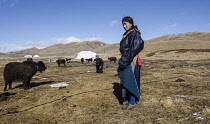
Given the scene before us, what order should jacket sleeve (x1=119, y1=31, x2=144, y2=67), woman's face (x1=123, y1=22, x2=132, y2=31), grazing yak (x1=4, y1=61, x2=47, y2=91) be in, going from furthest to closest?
grazing yak (x1=4, y1=61, x2=47, y2=91) < woman's face (x1=123, y1=22, x2=132, y2=31) < jacket sleeve (x1=119, y1=31, x2=144, y2=67)

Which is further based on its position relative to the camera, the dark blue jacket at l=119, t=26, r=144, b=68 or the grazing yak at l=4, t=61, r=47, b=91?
the grazing yak at l=4, t=61, r=47, b=91

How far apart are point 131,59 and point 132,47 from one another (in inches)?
13.2

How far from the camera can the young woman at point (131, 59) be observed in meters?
4.39

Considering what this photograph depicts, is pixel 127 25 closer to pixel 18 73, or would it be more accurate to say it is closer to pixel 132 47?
pixel 132 47

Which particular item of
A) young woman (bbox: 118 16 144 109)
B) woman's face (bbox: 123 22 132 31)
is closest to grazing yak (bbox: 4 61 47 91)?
young woman (bbox: 118 16 144 109)

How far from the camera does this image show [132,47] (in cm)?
440

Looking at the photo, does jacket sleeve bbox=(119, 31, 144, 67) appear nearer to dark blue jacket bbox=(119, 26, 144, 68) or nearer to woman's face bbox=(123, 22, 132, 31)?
dark blue jacket bbox=(119, 26, 144, 68)

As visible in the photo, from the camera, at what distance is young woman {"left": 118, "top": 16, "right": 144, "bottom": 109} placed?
173 inches

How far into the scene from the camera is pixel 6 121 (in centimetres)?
409

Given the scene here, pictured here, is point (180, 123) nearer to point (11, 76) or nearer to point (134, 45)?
point (134, 45)

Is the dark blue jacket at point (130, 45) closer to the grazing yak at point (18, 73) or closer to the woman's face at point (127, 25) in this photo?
the woman's face at point (127, 25)

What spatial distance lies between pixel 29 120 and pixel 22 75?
200 inches

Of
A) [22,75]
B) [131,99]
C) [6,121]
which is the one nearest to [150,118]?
[131,99]

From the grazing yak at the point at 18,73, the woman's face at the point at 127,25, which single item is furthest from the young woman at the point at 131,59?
the grazing yak at the point at 18,73
